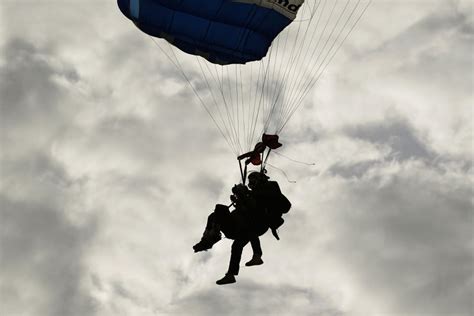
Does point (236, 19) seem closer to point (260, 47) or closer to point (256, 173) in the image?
point (260, 47)

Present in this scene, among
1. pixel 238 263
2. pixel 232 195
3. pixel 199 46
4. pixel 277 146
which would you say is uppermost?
pixel 199 46

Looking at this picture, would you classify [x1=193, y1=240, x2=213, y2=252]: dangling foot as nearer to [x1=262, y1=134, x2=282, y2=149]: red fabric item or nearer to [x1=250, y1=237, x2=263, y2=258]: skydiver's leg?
[x1=250, y1=237, x2=263, y2=258]: skydiver's leg

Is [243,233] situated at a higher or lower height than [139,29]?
lower

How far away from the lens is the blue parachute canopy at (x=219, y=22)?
64.0ft

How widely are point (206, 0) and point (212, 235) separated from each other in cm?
607

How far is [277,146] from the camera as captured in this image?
1831 centimetres

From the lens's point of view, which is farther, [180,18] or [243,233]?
[180,18]

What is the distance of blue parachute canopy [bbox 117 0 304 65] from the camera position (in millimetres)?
19500

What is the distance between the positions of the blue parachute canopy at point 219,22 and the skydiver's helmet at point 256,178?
3.94 m

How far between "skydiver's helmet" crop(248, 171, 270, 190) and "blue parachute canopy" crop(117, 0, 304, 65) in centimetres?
394

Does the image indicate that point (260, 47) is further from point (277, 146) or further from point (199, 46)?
point (277, 146)

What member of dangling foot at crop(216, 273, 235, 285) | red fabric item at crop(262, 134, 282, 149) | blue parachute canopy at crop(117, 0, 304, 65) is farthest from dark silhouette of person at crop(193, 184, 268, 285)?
blue parachute canopy at crop(117, 0, 304, 65)

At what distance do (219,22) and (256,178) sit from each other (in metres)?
4.55

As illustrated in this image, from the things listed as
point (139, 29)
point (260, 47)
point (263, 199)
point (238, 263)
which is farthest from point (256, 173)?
point (139, 29)
